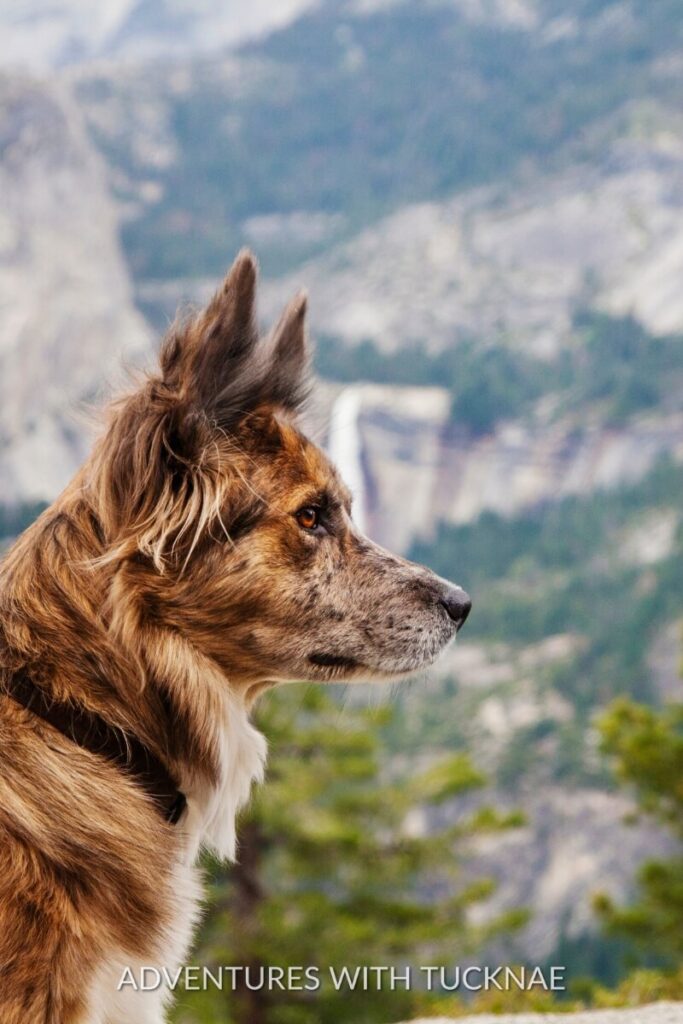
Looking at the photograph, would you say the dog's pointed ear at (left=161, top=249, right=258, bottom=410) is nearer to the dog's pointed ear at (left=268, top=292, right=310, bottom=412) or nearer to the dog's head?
the dog's head

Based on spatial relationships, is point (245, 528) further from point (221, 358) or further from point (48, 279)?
point (48, 279)

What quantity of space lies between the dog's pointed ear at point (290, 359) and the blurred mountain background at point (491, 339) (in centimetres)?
5888

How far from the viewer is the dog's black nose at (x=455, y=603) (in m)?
4.73

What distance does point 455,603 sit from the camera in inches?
186

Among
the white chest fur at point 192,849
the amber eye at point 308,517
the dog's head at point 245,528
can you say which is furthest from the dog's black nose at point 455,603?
the white chest fur at point 192,849

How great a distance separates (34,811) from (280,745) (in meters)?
15.7

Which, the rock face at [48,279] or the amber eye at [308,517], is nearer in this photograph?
the amber eye at [308,517]

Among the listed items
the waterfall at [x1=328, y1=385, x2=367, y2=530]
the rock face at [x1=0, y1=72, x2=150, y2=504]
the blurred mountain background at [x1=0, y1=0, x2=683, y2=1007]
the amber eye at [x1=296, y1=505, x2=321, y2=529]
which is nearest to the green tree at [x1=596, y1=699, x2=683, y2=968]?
the waterfall at [x1=328, y1=385, x2=367, y2=530]

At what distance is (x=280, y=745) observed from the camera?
1928 centimetres

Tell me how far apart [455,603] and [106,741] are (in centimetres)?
146

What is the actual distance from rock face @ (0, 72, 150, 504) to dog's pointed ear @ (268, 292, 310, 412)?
102 metres

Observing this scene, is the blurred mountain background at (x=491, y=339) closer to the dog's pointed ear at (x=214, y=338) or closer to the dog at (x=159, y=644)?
the dog at (x=159, y=644)

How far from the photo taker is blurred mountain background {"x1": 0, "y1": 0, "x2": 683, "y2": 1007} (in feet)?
300

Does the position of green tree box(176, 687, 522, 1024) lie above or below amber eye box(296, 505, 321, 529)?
below
